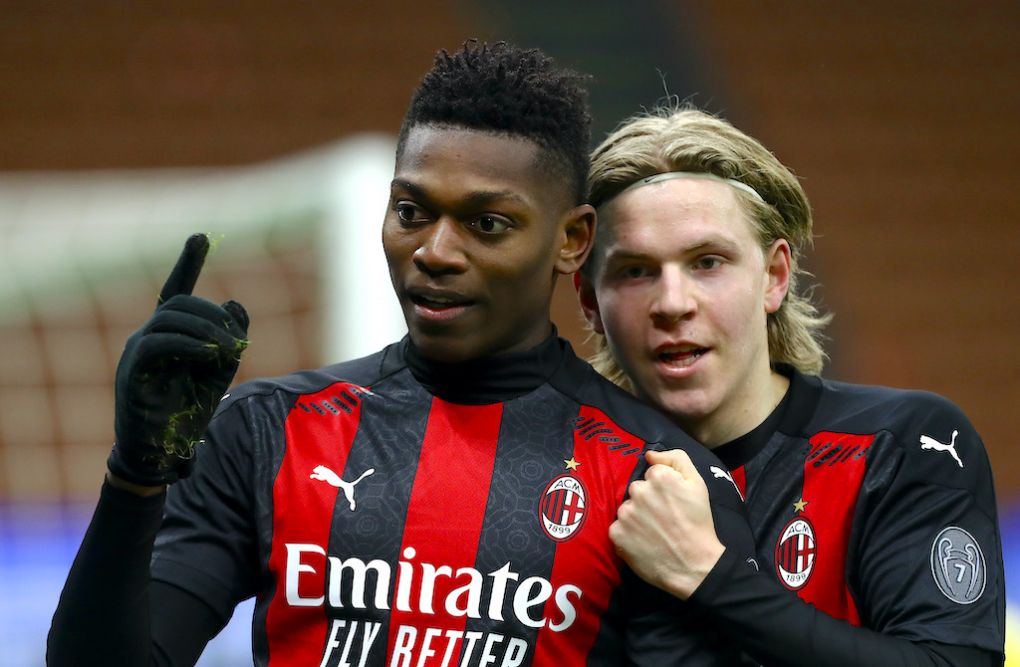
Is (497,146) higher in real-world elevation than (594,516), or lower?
higher

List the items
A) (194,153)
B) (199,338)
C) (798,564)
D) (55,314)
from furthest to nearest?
(194,153) < (55,314) < (798,564) < (199,338)

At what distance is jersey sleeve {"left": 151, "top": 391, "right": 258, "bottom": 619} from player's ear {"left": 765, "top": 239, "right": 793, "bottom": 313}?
42.1 inches

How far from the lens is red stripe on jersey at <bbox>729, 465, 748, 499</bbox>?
2.43 metres

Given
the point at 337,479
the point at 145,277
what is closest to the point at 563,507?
the point at 337,479

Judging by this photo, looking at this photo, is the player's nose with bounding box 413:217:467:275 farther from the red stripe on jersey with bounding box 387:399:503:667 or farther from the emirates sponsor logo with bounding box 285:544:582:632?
the emirates sponsor logo with bounding box 285:544:582:632

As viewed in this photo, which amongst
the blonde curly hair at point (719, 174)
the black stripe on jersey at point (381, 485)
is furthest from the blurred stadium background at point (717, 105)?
the black stripe on jersey at point (381, 485)

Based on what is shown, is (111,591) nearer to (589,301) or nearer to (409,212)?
(409,212)

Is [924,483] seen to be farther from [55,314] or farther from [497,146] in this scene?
[55,314]

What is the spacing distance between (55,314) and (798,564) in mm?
6151

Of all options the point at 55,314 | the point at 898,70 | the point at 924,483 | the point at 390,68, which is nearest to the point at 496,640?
the point at 924,483

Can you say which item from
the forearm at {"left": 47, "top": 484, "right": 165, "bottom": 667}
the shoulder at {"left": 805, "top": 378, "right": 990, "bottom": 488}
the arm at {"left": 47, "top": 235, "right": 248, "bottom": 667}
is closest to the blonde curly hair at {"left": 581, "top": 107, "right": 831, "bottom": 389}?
the shoulder at {"left": 805, "top": 378, "right": 990, "bottom": 488}

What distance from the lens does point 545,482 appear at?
209 cm

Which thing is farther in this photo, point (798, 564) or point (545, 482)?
point (798, 564)

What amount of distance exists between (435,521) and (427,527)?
0.02 meters
